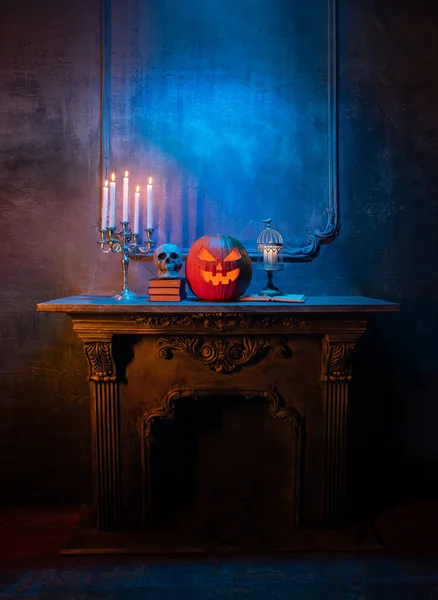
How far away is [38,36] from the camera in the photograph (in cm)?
298

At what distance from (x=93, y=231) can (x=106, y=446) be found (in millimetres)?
1253

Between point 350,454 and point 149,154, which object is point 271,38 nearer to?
point 149,154

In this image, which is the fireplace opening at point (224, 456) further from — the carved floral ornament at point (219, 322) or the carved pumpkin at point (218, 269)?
the carved pumpkin at point (218, 269)

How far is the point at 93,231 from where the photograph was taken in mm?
3023

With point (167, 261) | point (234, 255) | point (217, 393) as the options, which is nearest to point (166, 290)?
point (167, 261)

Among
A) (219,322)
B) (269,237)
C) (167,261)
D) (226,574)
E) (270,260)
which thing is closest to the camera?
(226,574)

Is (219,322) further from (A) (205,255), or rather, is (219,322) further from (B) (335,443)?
(B) (335,443)

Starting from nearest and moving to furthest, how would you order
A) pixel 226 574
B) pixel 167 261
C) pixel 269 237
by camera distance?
pixel 226 574 → pixel 167 261 → pixel 269 237

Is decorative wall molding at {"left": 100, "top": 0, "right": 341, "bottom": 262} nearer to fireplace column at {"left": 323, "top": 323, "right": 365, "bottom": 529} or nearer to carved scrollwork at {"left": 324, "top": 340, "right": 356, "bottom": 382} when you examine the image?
carved scrollwork at {"left": 324, "top": 340, "right": 356, "bottom": 382}

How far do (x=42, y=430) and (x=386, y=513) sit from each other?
6.96 feet

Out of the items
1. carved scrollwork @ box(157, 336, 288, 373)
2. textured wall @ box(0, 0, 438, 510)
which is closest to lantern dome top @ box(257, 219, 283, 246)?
textured wall @ box(0, 0, 438, 510)

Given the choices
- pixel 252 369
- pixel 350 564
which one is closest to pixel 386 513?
pixel 350 564

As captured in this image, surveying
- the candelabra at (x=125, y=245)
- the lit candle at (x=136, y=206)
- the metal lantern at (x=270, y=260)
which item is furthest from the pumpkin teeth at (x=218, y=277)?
the lit candle at (x=136, y=206)

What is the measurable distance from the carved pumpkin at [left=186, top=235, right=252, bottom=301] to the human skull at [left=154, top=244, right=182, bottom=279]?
0.32 feet
